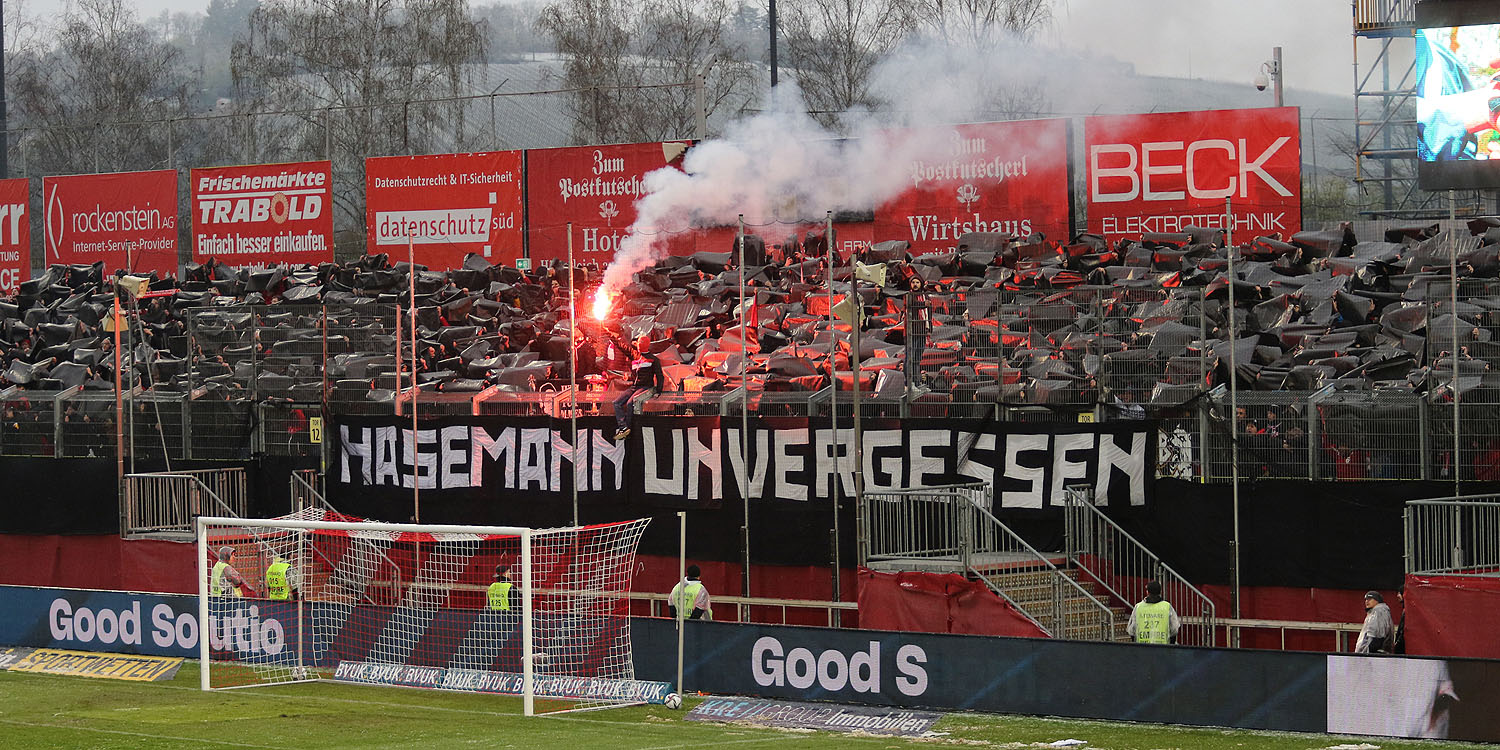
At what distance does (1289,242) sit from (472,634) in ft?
59.6

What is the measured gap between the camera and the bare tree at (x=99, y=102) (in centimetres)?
6269

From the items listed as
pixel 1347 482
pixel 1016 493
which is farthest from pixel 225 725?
pixel 1347 482

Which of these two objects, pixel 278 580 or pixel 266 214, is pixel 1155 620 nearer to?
pixel 278 580

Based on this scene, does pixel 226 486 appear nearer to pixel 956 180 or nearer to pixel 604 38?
pixel 956 180

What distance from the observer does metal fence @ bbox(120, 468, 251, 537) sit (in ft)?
93.1

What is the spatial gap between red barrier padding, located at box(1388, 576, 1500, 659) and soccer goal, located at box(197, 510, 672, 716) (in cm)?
851

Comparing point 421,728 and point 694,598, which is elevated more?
point 694,598

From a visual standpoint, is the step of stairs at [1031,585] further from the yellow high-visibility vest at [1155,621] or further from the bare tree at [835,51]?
the bare tree at [835,51]

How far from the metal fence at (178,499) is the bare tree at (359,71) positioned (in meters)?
25.7

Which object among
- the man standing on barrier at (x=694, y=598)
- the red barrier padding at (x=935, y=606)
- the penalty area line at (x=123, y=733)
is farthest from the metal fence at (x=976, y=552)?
the penalty area line at (x=123, y=733)

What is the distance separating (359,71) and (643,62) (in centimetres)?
1021

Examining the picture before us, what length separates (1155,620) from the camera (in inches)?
766

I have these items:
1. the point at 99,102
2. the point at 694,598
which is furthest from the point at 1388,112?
the point at 99,102

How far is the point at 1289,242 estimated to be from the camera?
32031mm
